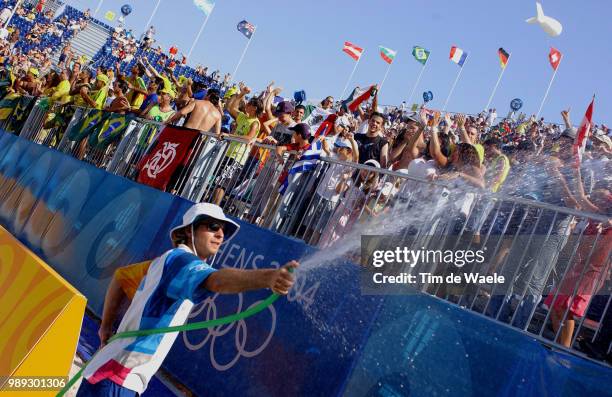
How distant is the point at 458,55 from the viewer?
33125 millimetres

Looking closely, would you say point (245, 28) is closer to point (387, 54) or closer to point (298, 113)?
point (387, 54)

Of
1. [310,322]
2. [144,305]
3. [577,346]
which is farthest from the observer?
[310,322]

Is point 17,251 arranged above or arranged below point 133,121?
below

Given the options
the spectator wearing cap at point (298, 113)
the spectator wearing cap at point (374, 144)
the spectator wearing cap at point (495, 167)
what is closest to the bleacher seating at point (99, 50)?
the spectator wearing cap at point (298, 113)

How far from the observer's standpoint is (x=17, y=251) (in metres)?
5.34

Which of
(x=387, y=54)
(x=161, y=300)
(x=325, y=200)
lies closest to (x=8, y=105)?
(x=325, y=200)

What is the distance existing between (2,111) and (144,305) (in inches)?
577

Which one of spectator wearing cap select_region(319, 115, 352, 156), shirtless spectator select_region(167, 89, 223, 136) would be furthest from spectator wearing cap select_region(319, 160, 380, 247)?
shirtless spectator select_region(167, 89, 223, 136)

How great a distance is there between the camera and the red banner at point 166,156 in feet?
27.9

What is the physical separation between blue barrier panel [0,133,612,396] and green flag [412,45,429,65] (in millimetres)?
25539

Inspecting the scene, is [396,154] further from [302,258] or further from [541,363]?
[541,363]

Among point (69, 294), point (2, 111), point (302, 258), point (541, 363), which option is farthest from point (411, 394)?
point (2, 111)

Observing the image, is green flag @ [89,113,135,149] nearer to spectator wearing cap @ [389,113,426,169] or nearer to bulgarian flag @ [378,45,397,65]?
spectator wearing cap @ [389,113,426,169]

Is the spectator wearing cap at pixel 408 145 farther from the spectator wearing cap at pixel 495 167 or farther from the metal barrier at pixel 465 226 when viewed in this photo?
the metal barrier at pixel 465 226
